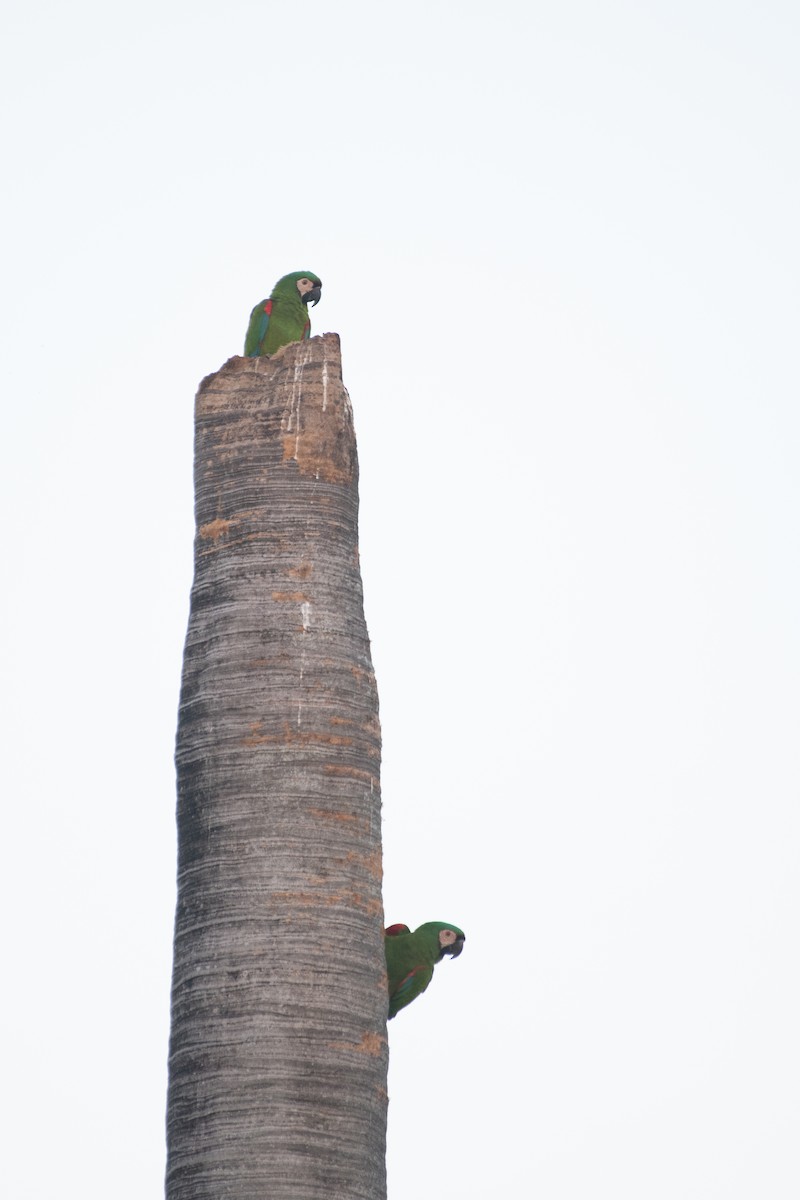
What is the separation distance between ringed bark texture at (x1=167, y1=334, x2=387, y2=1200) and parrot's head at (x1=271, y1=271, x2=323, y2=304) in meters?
2.25

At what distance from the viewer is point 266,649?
6.38 meters

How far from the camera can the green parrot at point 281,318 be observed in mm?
8812

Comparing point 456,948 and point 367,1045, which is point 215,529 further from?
point 456,948

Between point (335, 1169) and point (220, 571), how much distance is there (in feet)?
7.75

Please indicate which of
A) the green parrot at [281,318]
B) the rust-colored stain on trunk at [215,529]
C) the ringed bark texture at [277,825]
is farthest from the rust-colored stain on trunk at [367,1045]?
the green parrot at [281,318]

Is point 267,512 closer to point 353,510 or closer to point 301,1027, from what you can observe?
point 353,510

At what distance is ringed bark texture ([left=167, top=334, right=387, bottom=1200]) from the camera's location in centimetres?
584

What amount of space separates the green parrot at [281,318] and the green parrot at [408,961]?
3.24m

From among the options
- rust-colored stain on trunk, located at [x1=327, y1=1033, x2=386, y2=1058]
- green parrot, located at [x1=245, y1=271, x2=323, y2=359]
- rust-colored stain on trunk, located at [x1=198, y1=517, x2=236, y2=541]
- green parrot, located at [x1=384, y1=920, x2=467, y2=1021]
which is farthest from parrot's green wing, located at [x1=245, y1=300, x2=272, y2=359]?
rust-colored stain on trunk, located at [x1=327, y1=1033, x2=386, y2=1058]

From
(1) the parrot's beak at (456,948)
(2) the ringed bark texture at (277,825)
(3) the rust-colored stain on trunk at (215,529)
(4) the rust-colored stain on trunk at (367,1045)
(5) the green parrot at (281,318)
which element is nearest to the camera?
(2) the ringed bark texture at (277,825)

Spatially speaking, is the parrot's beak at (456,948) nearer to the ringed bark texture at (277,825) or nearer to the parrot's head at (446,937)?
the parrot's head at (446,937)

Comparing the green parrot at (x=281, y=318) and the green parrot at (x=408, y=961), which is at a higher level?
the green parrot at (x=281, y=318)

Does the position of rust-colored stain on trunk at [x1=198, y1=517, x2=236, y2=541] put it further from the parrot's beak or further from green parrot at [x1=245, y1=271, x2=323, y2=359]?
the parrot's beak

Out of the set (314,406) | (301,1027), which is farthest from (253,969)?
(314,406)
